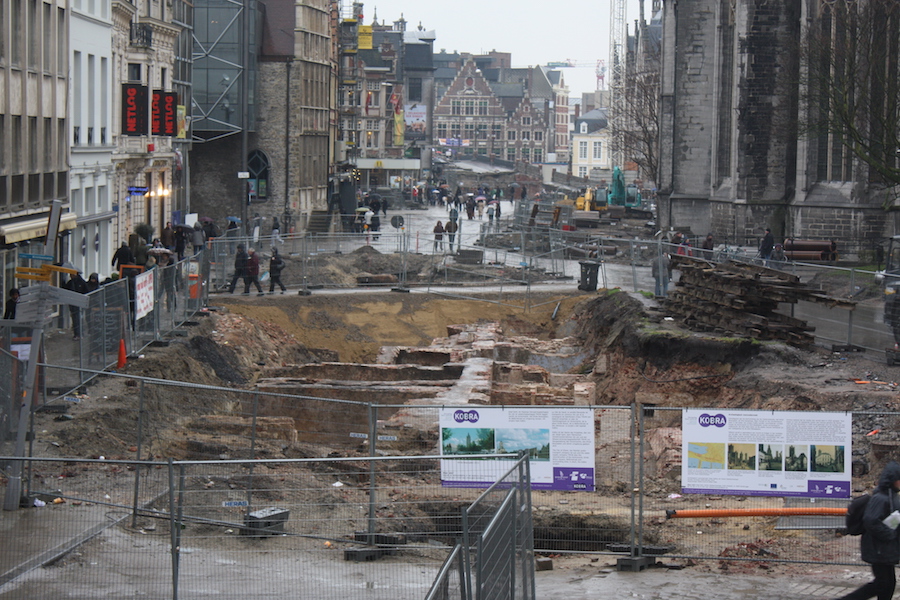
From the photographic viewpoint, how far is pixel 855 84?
38.4 meters

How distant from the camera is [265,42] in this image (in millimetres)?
59188

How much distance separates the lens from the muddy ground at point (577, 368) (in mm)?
15680

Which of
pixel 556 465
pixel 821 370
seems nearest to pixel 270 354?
pixel 821 370

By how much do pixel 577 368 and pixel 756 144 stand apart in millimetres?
21814

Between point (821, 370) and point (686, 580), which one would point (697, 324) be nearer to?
point (821, 370)

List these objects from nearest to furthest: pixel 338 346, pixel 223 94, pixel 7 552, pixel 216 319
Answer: pixel 7 552 → pixel 216 319 → pixel 338 346 → pixel 223 94

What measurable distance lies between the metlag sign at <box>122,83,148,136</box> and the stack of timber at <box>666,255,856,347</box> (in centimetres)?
1915

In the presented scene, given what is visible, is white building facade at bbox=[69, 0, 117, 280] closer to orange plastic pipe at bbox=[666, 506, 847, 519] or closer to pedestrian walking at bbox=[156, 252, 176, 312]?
pedestrian walking at bbox=[156, 252, 176, 312]

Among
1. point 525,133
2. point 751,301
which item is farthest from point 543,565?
point 525,133

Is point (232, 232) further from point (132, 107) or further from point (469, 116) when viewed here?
point (469, 116)

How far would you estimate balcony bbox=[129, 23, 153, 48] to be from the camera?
40188 mm

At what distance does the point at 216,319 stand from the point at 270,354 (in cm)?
148

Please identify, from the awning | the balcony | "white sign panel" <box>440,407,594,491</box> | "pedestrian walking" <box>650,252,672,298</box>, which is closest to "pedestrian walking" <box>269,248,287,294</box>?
the awning

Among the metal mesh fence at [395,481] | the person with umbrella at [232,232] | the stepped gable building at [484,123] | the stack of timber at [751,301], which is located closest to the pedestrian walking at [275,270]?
the person with umbrella at [232,232]
